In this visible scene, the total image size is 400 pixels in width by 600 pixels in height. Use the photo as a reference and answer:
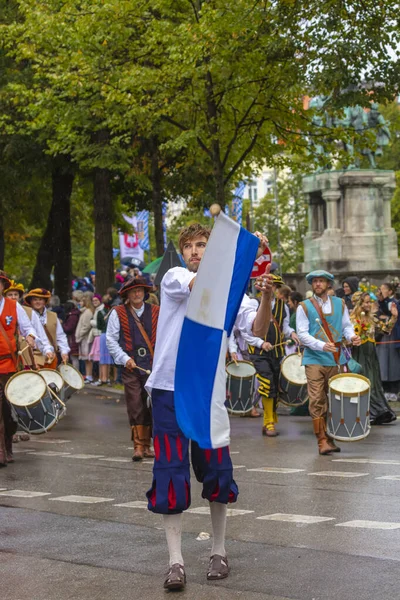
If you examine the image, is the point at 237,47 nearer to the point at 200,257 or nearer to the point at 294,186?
the point at 200,257

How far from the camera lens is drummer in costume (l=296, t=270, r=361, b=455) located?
1316 centimetres

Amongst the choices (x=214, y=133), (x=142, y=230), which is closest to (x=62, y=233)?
(x=214, y=133)

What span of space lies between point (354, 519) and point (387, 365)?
37.8 ft

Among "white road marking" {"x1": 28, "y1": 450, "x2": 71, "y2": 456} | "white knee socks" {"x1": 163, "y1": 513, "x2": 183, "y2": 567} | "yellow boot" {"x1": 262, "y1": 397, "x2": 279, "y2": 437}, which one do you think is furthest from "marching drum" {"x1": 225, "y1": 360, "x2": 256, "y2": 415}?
"white knee socks" {"x1": 163, "y1": 513, "x2": 183, "y2": 567}

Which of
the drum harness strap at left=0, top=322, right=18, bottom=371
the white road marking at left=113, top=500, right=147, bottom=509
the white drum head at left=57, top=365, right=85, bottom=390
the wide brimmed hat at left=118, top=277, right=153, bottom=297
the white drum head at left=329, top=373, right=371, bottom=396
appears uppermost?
the wide brimmed hat at left=118, top=277, right=153, bottom=297

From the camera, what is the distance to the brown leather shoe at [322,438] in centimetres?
1299

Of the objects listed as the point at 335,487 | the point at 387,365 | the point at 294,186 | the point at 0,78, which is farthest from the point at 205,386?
the point at 294,186

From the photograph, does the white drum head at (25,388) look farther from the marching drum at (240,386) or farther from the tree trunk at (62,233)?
the tree trunk at (62,233)

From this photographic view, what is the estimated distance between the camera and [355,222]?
32938 mm

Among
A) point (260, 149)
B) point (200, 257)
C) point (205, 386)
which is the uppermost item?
point (260, 149)

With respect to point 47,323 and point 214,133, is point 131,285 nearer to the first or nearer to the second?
point 47,323

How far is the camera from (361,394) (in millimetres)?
12914

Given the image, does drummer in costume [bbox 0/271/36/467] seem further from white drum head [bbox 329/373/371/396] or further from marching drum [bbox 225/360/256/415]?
marching drum [bbox 225/360/256/415]

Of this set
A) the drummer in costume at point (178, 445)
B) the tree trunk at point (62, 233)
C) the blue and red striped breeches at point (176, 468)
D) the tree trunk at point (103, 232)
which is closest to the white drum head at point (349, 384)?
the drummer in costume at point (178, 445)
